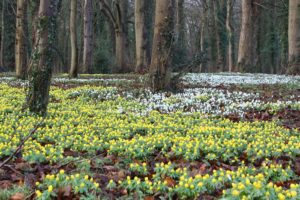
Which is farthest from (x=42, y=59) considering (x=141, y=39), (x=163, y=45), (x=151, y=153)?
(x=141, y=39)

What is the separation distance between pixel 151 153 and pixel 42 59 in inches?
144

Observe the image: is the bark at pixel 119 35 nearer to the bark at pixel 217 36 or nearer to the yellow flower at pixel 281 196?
the bark at pixel 217 36

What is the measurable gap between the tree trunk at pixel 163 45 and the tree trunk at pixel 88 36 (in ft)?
36.3

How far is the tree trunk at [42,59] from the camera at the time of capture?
322 inches

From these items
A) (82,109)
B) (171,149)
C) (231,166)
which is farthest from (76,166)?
(82,109)

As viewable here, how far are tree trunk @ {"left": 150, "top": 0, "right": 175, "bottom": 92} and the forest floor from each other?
8.11ft

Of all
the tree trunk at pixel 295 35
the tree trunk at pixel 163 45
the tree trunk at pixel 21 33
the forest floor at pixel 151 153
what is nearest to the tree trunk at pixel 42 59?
the forest floor at pixel 151 153

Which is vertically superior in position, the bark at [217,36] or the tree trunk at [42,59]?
the bark at [217,36]

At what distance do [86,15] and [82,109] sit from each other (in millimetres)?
14508

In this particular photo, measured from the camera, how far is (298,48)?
2153 centimetres

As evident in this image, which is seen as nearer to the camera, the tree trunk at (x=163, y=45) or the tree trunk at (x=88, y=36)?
the tree trunk at (x=163, y=45)

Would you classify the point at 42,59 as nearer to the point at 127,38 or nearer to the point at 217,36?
the point at 127,38

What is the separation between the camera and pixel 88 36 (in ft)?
76.9

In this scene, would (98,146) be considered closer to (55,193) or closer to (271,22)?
(55,193)
